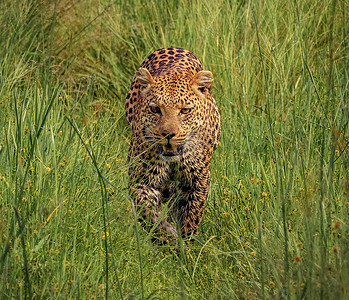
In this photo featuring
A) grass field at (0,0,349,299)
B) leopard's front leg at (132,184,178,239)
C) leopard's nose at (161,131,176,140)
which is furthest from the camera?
leopard's front leg at (132,184,178,239)

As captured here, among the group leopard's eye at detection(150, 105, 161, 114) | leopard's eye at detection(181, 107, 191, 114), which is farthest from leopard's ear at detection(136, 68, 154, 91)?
leopard's eye at detection(181, 107, 191, 114)

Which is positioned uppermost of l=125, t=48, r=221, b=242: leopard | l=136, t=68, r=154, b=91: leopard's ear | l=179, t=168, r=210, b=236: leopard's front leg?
l=136, t=68, r=154, b=91: leopard's ear

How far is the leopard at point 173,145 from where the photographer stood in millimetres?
4527

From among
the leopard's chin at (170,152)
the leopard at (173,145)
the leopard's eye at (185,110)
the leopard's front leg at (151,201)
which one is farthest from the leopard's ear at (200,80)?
the leopard's front leg at (151,201)

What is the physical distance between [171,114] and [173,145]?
25cm

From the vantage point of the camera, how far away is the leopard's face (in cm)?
446

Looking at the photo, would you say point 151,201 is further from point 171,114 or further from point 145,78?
point 145,78

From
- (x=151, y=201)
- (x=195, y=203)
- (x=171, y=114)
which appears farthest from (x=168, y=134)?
(x=195, y=203)

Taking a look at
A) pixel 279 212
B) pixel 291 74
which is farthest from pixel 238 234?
pixel 291 74

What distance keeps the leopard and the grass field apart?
0.51 feet

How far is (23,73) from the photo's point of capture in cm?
585

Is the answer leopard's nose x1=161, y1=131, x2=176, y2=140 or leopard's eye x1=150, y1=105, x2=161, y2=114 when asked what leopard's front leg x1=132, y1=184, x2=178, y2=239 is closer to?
leopard's nose x1=161, y1=131, x2=176, y2=140

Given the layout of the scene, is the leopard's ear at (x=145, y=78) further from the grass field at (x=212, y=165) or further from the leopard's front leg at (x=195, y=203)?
the leopard's front leg at (x=195, y=203)

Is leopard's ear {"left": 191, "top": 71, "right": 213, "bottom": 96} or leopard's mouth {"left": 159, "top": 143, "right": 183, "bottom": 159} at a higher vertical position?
leopard's ear {"left": 191, "top": 71, "right": 213, "bottom": 96}
